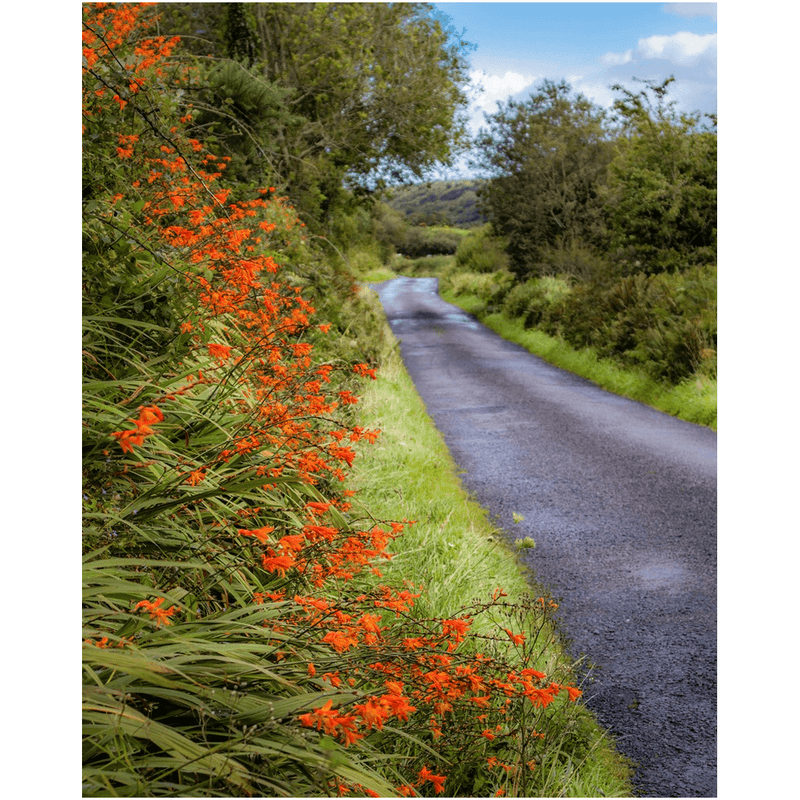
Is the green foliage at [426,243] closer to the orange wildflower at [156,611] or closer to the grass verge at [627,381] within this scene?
the grass verge at [627,381]

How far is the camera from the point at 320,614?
232 cm

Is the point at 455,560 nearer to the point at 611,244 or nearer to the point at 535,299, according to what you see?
the point at 611,244

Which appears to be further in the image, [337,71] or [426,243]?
[426,243]

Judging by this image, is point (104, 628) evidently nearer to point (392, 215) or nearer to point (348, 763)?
point (348, 763)

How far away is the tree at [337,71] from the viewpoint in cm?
1478

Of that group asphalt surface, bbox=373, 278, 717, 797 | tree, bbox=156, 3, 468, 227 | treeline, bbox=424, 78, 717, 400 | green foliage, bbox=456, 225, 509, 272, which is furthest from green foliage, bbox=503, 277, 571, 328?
green foliage, bbox=456, 225, 509, 272

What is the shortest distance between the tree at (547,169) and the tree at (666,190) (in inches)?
202

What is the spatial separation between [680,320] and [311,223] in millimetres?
7942

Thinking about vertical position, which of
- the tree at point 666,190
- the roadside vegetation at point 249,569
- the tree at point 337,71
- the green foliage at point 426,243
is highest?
the green foliage at point 426,243

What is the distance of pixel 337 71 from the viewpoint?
607 inches

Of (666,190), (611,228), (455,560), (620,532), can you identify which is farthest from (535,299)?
(455,560)

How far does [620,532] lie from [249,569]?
354 centimetres

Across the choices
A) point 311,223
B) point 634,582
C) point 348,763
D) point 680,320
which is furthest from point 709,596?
point 311,223

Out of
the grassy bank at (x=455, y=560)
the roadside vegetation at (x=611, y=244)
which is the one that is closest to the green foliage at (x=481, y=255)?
the roadside vegetation at (x=611, y=244)
